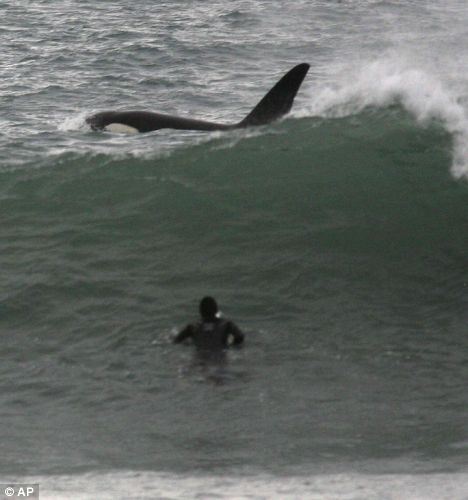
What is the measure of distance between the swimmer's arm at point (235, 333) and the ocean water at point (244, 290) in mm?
192

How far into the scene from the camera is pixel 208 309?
13789 mm

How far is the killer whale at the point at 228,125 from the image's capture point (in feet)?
67.1

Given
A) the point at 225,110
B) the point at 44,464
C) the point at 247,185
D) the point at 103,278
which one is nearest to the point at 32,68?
the point at 225,110

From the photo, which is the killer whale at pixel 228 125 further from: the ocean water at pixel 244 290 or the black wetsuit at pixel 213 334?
the black wetsuit at pixel 213 334

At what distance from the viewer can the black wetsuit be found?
1373 centimetres

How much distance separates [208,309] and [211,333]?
261 millimetres

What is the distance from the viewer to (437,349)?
14164 mm

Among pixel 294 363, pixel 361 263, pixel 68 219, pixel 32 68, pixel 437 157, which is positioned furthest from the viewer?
pixel 32 68

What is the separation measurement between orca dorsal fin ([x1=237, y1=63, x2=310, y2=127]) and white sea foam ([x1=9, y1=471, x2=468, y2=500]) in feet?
34.2

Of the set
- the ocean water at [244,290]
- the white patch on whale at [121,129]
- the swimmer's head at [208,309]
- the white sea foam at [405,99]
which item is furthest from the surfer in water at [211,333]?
the white patch on whale at [121,129]

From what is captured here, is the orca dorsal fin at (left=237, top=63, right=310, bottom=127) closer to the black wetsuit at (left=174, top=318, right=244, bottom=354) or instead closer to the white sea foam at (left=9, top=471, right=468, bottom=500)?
the black wetsuit at (left=174, top=318, right=244, bottom=354)

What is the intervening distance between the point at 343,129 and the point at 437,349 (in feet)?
23.8

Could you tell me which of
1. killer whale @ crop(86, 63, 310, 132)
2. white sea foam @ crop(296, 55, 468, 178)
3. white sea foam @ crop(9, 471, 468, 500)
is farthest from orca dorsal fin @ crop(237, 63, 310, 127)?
white sea foam @ crop(9, 471, 468, 500)

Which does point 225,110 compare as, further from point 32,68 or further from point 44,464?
point 44,464
